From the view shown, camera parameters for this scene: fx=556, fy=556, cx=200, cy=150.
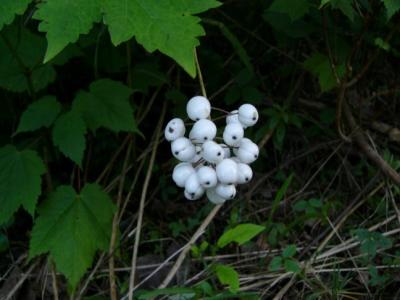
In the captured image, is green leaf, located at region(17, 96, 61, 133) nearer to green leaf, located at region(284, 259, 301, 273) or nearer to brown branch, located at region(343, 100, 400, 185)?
green leaf, located at region(284, 259, 301, 273)

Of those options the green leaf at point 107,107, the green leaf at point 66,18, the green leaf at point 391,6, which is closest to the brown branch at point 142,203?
the green leaf at point 107,107

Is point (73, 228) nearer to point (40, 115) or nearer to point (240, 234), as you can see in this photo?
point (40, 115)

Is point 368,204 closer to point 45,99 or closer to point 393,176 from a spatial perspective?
point 393,176

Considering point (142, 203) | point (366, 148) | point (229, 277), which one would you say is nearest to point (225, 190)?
point (229, 277)

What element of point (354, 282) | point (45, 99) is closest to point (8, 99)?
point (45, 99)

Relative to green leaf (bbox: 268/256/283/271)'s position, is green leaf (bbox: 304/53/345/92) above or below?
above

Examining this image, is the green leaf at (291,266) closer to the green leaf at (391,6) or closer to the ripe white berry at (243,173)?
the ripe white berry at (243,173)

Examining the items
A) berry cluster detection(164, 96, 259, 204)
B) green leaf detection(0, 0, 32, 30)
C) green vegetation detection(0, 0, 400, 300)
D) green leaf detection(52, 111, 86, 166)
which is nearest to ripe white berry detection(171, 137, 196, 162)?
berry cluster detection(164, 96, 259, 204)
